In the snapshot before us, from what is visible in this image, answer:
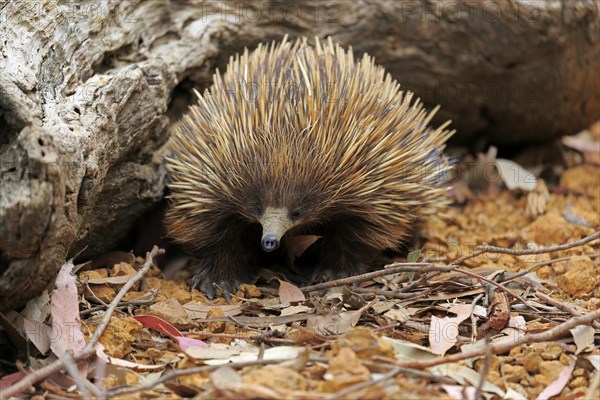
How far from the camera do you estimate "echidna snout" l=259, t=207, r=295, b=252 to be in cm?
278

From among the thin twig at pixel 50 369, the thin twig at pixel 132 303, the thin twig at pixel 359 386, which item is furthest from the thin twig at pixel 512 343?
the thin twig at pixel 132 303

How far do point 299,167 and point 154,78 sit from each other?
2.89ft

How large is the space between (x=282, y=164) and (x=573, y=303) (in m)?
1.27

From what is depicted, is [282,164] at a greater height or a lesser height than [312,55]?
lesser

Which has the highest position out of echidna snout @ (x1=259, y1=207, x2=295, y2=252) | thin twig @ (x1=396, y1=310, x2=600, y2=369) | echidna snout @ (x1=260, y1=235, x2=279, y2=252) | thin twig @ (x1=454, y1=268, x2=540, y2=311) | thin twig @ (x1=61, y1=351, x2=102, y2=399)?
echidna snout @ (x1=259, y1=207, x2=295, y2=252)

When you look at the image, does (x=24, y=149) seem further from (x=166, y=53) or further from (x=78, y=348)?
(x=166, y=53)

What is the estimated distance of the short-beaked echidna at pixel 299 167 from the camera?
2996mm

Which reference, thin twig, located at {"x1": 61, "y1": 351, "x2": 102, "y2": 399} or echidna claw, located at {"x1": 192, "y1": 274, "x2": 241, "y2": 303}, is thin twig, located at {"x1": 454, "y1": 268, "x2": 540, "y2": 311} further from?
thin twig, located at {"x1": 61, "y1": 351, "x2": 102, "y2": 399}

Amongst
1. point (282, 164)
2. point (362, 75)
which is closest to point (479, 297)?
Answer: point (282, 164)

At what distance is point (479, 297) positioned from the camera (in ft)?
9.87

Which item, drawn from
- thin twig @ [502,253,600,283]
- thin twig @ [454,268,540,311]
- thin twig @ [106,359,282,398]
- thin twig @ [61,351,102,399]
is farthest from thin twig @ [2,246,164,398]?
thin twig @ [502,253,600,283]

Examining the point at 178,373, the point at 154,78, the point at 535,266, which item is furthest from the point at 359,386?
the point at 154,78

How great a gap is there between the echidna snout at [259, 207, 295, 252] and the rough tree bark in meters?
0.64

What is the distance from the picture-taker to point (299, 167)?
9.72 ft
